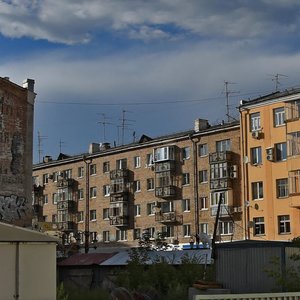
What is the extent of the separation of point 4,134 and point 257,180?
21.7m

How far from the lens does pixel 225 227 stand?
53.6 m

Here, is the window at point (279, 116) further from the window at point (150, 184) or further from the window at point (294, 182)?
the window at point (150, 184)

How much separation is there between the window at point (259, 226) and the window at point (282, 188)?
2.41 meters

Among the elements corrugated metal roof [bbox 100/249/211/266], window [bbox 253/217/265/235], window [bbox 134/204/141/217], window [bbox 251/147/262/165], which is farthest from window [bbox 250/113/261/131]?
corrugated metal roof [bbox 100/249/211/266]

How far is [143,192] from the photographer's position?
61.1 meters

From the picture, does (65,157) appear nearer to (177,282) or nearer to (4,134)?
(4,134)

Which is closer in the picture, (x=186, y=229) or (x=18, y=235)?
(x=18, y=235)

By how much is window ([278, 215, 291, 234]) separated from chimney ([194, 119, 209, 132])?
12.5 meters

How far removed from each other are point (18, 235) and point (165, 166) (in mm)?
43779

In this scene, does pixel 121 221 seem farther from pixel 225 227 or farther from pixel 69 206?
pixel 225 227

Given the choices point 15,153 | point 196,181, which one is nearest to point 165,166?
point 196,181

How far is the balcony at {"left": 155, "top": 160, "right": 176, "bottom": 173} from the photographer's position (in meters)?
58.2

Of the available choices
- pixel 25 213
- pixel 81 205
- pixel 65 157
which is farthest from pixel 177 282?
pixel 65 157

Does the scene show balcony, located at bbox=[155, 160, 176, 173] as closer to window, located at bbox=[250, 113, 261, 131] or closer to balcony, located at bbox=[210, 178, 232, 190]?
balcony, located at bbox=[210, 178, 232, 190]
